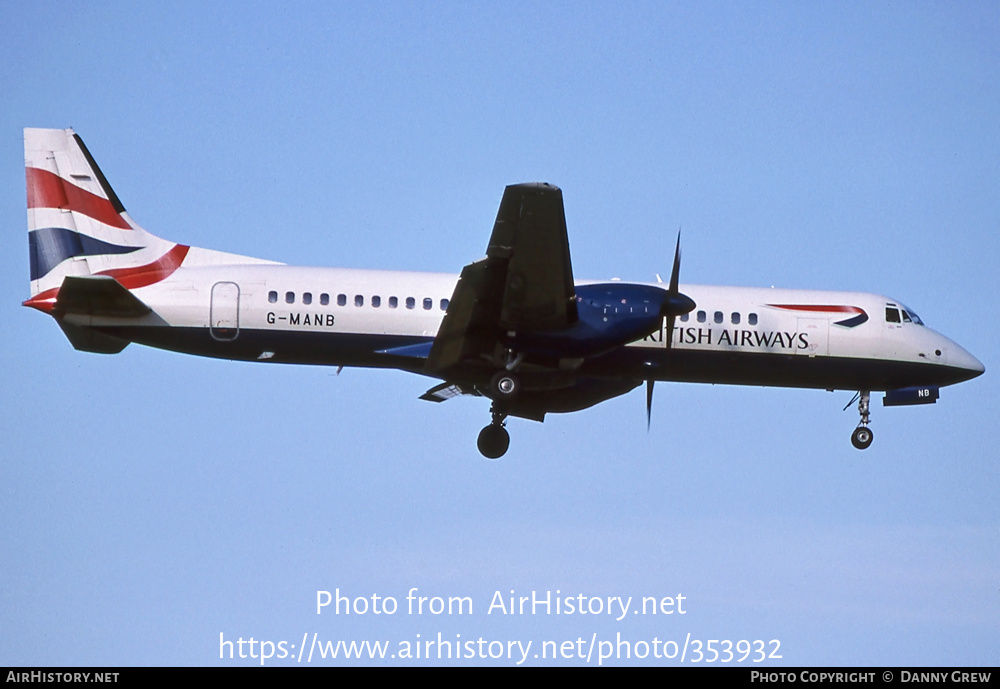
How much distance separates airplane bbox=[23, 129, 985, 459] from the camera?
91.1 ft

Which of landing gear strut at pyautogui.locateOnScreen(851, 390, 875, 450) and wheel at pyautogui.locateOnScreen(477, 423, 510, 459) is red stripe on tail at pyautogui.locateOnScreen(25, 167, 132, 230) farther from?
landing gear strut at pyautogui.locateOnScreen(851, 390, 875, 450)

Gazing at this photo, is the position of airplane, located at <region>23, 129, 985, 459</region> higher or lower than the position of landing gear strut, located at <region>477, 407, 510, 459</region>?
higher

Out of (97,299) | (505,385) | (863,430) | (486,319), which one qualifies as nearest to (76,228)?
(97,299)

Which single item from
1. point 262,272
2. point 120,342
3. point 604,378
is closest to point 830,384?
point 604,378

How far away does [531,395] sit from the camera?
104 ft

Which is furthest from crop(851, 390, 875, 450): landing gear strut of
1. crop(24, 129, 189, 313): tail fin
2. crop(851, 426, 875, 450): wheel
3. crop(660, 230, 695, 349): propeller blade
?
crop(24, 129, 189, 313): tail fin

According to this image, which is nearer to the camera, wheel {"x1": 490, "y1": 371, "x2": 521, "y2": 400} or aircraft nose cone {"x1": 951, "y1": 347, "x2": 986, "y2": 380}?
wheel {"x1": 490, "y1": 371, "x2": 521, "y2": 400}

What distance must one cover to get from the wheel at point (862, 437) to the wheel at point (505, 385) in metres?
9.24

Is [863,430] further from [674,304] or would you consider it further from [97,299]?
[97,299]

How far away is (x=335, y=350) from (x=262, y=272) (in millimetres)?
2501

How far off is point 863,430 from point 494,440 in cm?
932

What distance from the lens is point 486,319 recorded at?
91.8 ft

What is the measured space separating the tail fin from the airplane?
34 millimetres

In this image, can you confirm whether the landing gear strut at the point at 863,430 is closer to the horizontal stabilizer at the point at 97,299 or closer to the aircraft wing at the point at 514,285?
the aircraft wing at the point at 514,285
